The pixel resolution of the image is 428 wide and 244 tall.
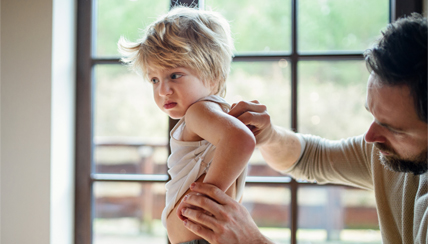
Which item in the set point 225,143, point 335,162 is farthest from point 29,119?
point 335,162

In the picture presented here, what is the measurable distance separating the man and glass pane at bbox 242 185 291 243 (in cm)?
27

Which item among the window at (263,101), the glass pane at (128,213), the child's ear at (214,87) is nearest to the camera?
the child's ear at (214,87)

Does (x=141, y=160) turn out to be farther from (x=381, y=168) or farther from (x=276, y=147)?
(x=381, y=168)

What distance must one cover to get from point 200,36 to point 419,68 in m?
0.62

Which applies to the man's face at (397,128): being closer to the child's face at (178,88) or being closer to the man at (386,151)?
the man at (386,151)

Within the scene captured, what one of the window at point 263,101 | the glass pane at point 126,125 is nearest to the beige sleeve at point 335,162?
the window at point 263,101

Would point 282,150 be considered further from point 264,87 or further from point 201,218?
point 201,218

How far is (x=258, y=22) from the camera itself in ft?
5.27

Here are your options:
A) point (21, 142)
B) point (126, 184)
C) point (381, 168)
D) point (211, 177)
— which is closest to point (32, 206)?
point (21, 142)

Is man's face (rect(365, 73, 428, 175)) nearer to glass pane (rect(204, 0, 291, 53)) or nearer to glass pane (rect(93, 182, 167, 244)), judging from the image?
glass pane (rect(204, 0, 291, 53))

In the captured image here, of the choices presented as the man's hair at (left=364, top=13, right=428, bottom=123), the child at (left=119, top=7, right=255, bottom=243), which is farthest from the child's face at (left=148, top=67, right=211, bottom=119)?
the man's hair at (left=364, top=13, right=428, bottom=123)

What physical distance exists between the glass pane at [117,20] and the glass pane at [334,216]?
113 cm

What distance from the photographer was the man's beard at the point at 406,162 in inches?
36.6

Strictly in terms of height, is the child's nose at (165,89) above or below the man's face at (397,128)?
above
